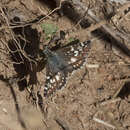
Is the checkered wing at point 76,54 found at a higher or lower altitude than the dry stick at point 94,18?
lower

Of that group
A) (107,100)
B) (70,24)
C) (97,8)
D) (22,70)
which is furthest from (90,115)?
(97,8)

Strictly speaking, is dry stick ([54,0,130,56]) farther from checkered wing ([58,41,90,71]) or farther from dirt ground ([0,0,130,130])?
checkered wing ([58,41,90,71])

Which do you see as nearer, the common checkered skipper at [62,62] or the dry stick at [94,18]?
the common checkered skipper at [62,62]

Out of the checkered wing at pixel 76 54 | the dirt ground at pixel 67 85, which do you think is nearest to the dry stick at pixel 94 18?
the dirt ground at pixel 67 85

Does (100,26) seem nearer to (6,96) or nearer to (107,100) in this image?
(107,100)

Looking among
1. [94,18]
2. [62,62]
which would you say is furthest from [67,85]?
[94,18]

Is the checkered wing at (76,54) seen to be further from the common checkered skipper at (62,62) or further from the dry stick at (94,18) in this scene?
the dry stick at (94,18)
